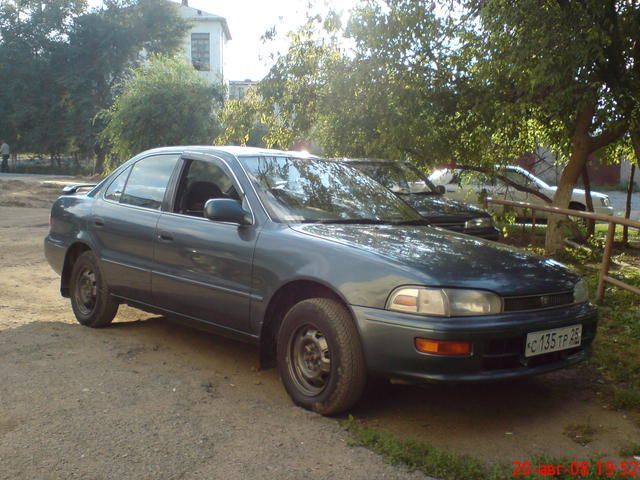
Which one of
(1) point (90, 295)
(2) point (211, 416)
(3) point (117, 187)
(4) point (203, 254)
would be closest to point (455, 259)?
(2) point (211, 416)

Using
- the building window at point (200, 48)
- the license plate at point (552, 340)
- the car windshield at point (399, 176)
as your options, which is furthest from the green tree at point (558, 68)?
the building window at point (200, 48)

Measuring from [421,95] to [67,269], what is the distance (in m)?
5.70

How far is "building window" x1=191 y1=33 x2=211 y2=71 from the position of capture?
177 ft

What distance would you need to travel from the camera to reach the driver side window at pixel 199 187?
17.4 ft

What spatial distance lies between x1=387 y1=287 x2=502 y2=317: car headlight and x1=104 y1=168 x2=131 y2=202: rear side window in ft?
10.3

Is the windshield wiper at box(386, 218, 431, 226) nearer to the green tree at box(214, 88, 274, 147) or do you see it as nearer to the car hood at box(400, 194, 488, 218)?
the car hood at box(400, 194, 488, 218)

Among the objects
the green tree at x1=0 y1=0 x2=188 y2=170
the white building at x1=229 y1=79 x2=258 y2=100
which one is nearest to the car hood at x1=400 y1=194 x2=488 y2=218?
the white building at x1=229 y1=79 x2=258 y2=100

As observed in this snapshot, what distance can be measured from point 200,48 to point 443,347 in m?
53.6

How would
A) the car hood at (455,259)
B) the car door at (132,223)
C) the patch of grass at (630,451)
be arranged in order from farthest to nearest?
the car door at (132,223)
the car hood at (455,259)
the patch of grass at (630,451)

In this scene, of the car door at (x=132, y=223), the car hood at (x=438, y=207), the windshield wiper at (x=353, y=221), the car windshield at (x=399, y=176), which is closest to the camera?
the windshield wiper at (x=353, y=221)

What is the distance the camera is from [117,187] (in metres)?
6.22

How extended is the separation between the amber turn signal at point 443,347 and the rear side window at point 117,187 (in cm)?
333

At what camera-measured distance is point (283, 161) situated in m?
5.36

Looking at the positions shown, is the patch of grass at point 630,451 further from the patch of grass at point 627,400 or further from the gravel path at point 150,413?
the gravel path at point 150,413
